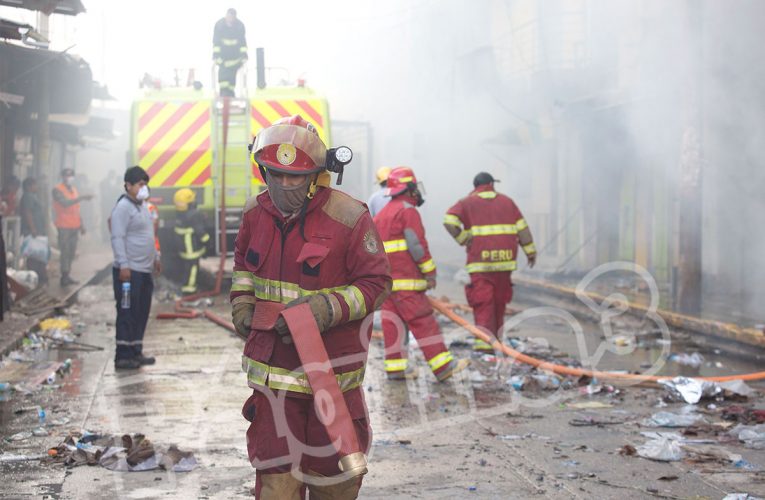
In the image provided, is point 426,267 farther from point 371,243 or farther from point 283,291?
point 283,291

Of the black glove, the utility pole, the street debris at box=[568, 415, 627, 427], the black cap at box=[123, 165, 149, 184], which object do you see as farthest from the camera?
the utility pole

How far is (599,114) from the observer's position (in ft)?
55.1

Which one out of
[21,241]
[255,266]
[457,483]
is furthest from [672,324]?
[21,241]

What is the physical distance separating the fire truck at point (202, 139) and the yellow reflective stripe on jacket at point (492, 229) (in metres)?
4.22

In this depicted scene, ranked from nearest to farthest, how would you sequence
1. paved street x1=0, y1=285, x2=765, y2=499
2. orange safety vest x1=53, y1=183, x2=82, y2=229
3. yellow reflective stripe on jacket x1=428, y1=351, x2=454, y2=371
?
paved street x1=0, y1=285, x2=765, y2=499 → yellow reflective stripe on jacket x1=428, y1=351, x2=454, y2=371 → orange safety vest x1=53, y1=183, x2=82, y2=229

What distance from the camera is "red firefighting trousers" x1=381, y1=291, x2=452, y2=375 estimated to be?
23.9 feet

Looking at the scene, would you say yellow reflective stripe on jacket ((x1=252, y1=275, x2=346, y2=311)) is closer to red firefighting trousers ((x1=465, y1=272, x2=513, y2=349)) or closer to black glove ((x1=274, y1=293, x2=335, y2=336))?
black glove ((x1=274, y1=293, x2=335, y2=336))

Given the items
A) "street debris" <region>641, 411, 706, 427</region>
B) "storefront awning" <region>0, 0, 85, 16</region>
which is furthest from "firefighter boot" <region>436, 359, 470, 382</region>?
"storefront awning" <region>0, 0, 85, 16</region>

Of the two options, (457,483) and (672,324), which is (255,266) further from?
(672,324)

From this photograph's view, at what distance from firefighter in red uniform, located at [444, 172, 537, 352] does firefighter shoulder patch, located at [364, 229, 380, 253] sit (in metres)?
5.03

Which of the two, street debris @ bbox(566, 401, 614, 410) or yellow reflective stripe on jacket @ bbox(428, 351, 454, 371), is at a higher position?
yellow reflective stripe on jacket @ bbox(428, 351, 454, 371)

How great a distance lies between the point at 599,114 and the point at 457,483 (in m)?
13.0

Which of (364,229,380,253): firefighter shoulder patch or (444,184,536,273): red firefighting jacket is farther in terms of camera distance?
(444,184,536,273): red firefighting jacket

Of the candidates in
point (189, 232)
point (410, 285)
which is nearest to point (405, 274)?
point (410, 285)
